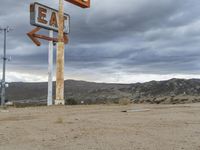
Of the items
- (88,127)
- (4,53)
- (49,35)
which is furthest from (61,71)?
(88,127)

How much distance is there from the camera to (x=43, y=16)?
40.3 metres

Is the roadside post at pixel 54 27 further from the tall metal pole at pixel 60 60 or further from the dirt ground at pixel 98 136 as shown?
the dirt ground at pixel 98 136

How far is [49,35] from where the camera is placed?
138ft

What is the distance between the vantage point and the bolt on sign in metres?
38.9

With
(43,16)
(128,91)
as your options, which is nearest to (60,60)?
(43,16)

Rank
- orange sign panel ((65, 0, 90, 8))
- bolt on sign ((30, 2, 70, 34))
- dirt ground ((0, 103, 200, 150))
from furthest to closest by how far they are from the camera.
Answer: orange sign panel ((65, 0, 90, 8)) < bolt on sign ((30, 2, 70, 34)) < dirt ground ((0, 103, 200, 150))

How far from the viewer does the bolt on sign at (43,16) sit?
128ft

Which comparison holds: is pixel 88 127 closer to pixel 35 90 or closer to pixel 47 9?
pixel 47 9

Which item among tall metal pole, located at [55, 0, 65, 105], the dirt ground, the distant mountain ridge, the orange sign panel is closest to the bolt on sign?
tall metal pole, located at [55, 0, 65, 105]

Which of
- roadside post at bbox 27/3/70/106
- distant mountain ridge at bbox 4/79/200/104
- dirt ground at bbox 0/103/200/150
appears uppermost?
roadside post at bbox 27/3/70/106

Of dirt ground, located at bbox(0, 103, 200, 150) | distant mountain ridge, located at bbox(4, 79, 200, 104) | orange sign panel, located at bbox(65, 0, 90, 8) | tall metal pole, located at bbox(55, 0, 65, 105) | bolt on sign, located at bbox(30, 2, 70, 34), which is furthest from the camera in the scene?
distant mountain ridge, located at bbox(4, 79, 200, 104)

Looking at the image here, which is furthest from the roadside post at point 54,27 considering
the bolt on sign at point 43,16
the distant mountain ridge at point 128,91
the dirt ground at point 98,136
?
the distant mountain ridge at point 128,91

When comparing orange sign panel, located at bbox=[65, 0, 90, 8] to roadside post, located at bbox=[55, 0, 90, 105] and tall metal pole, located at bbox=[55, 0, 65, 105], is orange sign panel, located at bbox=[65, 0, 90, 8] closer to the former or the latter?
roadside post, located at bbox=[55, 0, 90, 105]

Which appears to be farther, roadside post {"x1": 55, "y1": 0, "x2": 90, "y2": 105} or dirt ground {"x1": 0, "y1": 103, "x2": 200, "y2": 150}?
roadside post {"x1": 55, "y1": 0, "x2": 90, "y2": 105}
